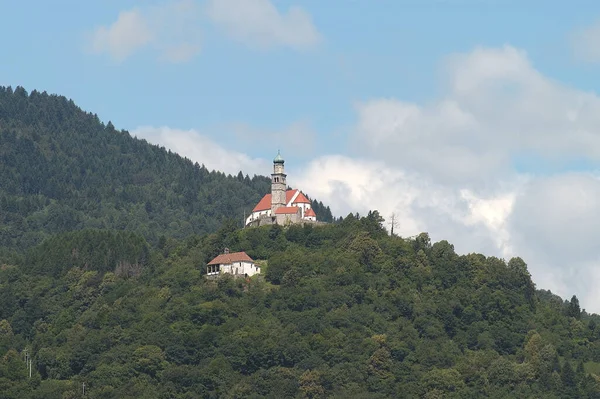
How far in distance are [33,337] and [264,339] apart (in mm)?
25965

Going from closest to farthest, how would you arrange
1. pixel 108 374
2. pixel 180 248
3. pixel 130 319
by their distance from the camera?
pixel 108 374 < pixel 130 319 < pixel 180 248

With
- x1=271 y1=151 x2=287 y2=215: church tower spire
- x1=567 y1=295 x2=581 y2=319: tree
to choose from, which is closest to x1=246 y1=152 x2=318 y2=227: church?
x1=271 y1=151 x2=287 y2=215: church tower spire

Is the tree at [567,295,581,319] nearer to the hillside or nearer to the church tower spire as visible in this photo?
the hillside

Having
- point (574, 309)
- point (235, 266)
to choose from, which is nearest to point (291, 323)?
point (235, 266)

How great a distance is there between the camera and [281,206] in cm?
14175

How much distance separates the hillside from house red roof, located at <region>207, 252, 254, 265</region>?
228cm

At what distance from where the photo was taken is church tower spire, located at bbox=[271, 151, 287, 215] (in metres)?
140

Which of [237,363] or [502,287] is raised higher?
[502,287]

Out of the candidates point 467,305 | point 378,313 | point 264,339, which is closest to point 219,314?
point 264,339

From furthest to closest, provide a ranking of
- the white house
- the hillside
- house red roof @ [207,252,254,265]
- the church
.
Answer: the church, house red roof @ [207,252,254,265], the white house, the hillside

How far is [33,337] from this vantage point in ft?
435

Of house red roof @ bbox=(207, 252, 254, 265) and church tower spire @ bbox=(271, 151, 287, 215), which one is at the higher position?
church tower spire @ bbox=(271, 151, 287, 215)

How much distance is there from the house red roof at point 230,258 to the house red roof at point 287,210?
9.69 meters

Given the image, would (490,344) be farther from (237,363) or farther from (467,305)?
(237,363)
